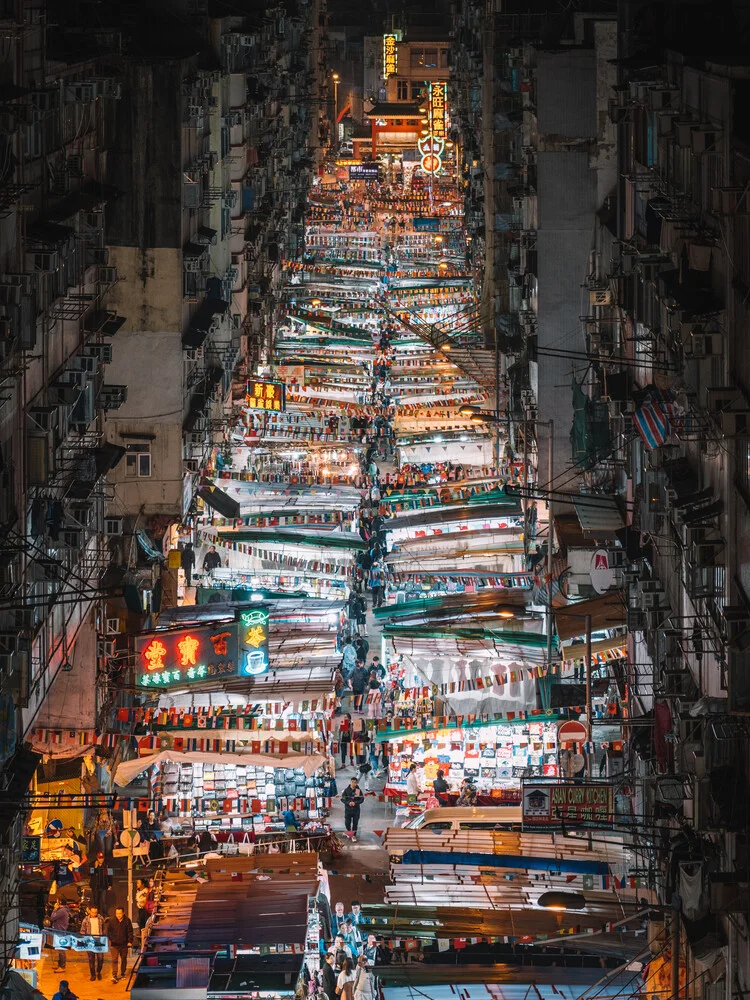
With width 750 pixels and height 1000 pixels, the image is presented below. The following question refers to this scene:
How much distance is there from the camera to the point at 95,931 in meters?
25.1

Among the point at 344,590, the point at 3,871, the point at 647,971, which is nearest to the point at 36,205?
the point at 3,871

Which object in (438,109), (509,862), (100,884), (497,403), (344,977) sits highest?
(438,109)

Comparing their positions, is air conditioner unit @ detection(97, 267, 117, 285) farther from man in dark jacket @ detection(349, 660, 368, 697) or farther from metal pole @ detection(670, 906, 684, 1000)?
metal pole @ detection(670, 906, 684, 1000)

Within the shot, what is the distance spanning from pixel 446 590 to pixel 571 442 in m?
4.83

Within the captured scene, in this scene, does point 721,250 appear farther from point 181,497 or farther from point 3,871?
point 181,497

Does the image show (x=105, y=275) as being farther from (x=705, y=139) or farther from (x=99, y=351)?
(x=705, y=139)

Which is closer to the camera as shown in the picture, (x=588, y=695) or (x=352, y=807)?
(x=588, y=695)

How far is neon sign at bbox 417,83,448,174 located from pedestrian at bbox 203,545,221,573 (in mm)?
89766

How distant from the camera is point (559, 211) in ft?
131

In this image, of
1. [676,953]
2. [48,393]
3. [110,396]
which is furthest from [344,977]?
[110,396]

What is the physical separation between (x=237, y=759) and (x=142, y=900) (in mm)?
3086

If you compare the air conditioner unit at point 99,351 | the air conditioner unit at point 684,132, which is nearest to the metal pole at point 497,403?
the air conditioner unit at point 99,351

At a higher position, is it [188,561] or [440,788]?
[188,561]

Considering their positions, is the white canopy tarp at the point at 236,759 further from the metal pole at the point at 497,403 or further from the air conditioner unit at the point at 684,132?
the metal pole at the point at 497,403
